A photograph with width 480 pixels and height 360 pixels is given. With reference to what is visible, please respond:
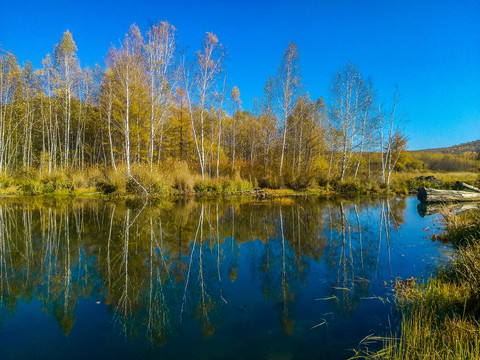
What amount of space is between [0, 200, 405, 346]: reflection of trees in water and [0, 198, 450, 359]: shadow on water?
0.03 meters

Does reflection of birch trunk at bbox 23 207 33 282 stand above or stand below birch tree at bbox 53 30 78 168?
below

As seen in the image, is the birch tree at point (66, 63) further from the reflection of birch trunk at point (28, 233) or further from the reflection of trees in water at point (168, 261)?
the reflection of trees in water at point (168, 261)

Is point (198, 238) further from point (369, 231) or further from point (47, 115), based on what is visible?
point (47, 115)

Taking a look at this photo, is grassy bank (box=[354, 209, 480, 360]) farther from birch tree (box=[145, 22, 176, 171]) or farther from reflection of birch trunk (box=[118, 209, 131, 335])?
birch tree (box=[145, 22, 176, 171])

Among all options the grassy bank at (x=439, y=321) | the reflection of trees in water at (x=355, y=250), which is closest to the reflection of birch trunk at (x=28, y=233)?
the reflection of trees in water at (x=355, y=250)

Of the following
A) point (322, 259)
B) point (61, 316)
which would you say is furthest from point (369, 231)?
point (61, 316)

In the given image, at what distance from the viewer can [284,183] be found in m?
22.2

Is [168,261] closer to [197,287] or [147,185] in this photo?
[197,287]

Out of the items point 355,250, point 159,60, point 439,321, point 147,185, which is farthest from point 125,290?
point 159,60

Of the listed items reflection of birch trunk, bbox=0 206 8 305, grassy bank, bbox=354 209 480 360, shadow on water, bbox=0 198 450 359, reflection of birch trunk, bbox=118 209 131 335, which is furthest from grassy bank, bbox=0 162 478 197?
grassy bank, bbox=354 209 480 360

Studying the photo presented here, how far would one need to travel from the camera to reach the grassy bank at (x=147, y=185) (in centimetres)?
1681

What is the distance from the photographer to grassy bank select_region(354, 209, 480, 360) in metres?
2.50

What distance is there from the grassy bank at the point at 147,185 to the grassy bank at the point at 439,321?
15141mm

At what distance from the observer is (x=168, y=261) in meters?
5.60
